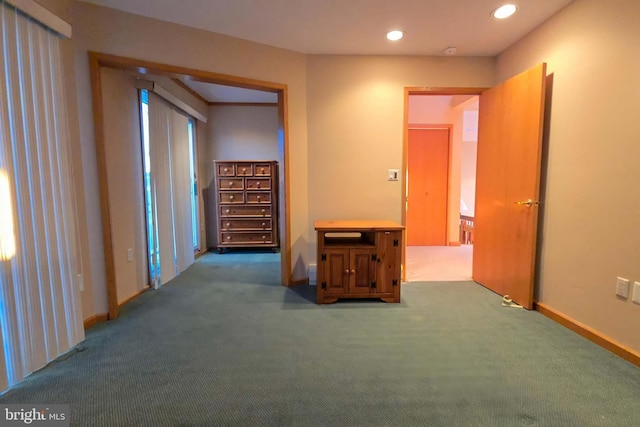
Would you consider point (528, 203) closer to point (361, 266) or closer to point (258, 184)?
point (361, 266)

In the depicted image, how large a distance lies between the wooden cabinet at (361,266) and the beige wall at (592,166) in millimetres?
1224

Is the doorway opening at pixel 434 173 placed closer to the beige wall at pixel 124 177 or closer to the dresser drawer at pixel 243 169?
the dresser drawer at pixel 243 169

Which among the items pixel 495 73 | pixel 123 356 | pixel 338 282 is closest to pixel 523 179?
pixel 495 73

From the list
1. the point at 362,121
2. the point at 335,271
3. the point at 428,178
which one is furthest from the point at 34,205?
the point at 428,178

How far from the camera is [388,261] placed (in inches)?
106

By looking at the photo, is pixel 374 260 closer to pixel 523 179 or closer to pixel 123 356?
pixel 523 179

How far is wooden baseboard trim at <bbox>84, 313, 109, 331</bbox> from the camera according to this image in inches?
87.7

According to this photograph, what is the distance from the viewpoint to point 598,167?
202 centimetres

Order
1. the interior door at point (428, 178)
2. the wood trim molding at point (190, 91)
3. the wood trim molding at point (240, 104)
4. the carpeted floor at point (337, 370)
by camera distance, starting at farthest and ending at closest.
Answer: the interior door at point (428, 178), the wood trim molding at point (240, 104), the wood trim molding at point (190, 91), the carpeted floor at point (337, 370)

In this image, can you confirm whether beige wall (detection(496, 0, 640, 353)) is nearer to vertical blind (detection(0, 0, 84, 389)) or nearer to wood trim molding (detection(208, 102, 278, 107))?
vertical blind (detection(0, 0, 84, 389))

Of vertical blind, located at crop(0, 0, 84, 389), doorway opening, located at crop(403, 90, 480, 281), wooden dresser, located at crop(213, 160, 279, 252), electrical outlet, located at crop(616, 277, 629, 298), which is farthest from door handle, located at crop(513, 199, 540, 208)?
vertical blind, located at crop(0, 0, 84, 389)

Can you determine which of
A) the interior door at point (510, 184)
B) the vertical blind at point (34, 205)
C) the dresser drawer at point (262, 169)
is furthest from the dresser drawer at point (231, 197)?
the interior door at point (510, 184)

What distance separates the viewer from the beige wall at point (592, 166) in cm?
182

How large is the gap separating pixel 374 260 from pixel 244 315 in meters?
1.22
